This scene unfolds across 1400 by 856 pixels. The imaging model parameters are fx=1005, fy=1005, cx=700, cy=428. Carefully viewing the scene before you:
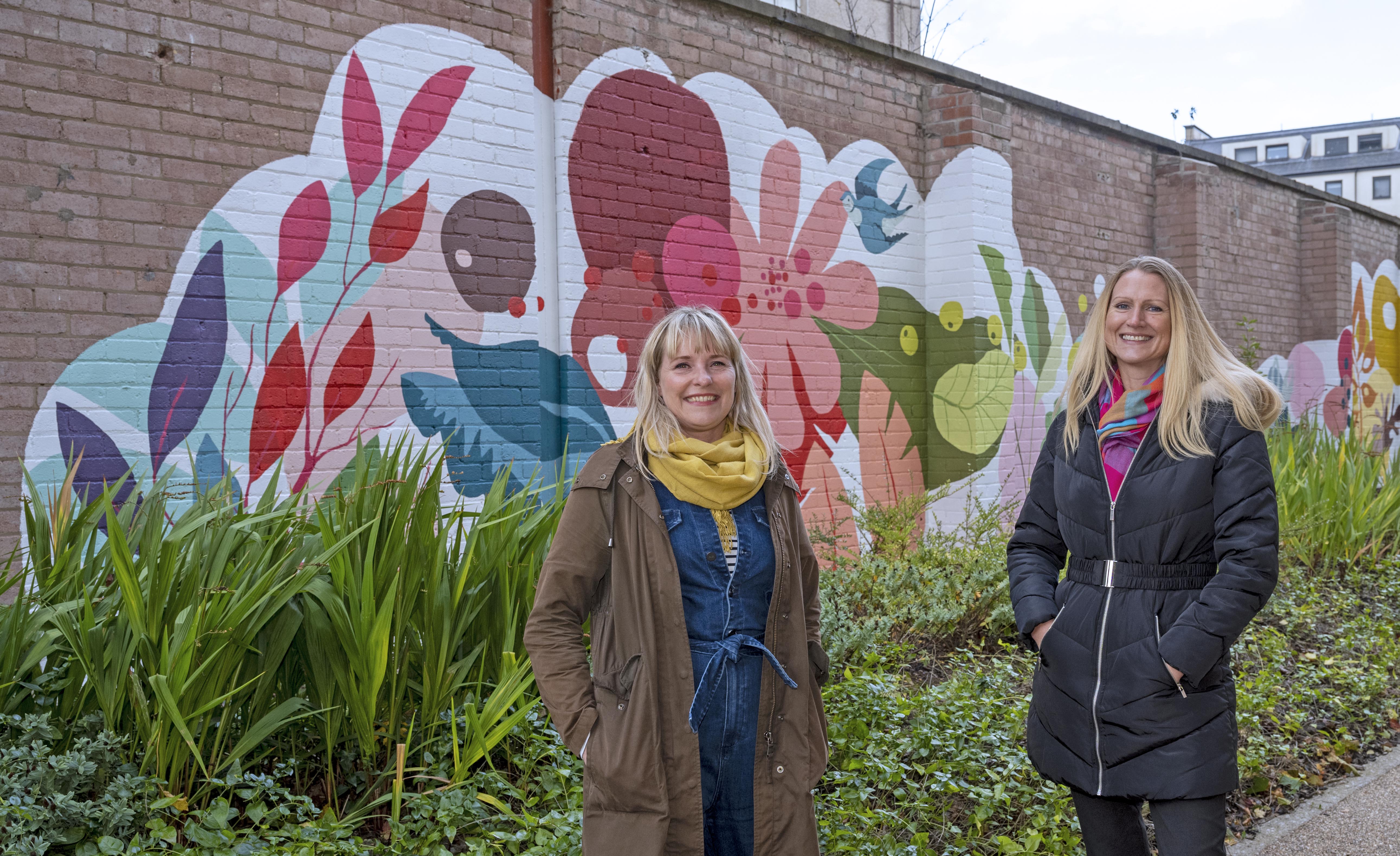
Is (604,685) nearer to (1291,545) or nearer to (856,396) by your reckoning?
(856,396)

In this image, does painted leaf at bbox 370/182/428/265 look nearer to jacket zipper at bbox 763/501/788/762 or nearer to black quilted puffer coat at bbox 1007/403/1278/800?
jacket zipper at bbox 763/501/788/762

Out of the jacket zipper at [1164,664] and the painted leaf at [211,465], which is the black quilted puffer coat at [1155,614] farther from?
the painted leaf at [211,465]

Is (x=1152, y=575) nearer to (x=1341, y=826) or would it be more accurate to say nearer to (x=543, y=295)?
(x=1341, y=826)

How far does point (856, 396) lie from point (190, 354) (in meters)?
5.06

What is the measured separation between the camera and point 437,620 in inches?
133

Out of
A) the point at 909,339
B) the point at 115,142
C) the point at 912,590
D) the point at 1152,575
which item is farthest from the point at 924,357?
the point at 1152,575

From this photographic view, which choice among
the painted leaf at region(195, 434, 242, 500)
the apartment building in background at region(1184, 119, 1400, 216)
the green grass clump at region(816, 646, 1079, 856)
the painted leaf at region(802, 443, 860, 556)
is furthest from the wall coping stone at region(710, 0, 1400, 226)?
the apartment building in background at region(1184, 119, 1400, 216)

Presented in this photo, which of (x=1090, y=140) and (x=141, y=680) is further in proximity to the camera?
(x=1090, y=140)

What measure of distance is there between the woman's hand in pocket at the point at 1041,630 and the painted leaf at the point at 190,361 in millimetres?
4202

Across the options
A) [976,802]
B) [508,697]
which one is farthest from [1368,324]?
[508,697]

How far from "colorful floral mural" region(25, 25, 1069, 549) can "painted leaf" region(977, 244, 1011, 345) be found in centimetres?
2

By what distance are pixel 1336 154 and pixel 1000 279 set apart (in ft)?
283

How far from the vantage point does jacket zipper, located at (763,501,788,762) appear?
212cm

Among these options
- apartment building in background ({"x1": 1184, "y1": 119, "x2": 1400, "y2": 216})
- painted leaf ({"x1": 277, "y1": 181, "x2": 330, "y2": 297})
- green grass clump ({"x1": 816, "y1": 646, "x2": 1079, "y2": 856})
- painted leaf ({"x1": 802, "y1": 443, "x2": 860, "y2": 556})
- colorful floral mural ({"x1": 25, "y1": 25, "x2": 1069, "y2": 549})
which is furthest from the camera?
apartment building in background ({"x1": 1184, "y1": 119, "x2": 1400, "y2": 216})
